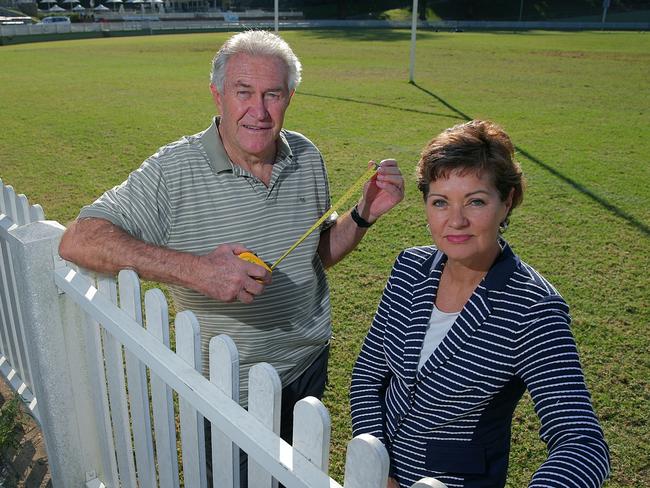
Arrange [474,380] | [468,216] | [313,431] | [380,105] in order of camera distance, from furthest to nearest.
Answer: [380,105]
[468,216]
[474,380]
[313,431]

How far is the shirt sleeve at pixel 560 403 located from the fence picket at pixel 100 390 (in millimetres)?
1574

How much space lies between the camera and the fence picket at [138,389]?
2.09 metres

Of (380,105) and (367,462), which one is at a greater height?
(367,462)

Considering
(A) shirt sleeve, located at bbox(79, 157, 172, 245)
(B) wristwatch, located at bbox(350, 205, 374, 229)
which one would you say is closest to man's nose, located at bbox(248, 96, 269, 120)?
(A) shirt sleeve, located at bbox(79, 157, 172, 245)

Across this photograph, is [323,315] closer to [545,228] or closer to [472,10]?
[545,228]

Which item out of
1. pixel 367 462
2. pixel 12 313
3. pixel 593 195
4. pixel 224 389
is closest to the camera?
pixel 367 462

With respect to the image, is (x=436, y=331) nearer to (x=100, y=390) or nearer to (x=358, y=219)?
(x=358, y=219)

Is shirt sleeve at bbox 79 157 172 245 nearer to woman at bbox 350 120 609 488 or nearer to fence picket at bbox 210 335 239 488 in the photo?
fence picket at bbox 210 335 239 488

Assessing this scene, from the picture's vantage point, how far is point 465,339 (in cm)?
188

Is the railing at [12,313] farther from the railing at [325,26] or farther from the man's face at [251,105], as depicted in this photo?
the railing at [325,26]

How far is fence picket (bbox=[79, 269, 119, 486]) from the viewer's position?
2.47 meters

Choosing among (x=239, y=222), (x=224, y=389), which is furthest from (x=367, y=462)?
(x=239, y=222)

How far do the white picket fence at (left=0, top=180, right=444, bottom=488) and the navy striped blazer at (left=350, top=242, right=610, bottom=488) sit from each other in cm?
54

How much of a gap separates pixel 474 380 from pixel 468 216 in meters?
0.50
